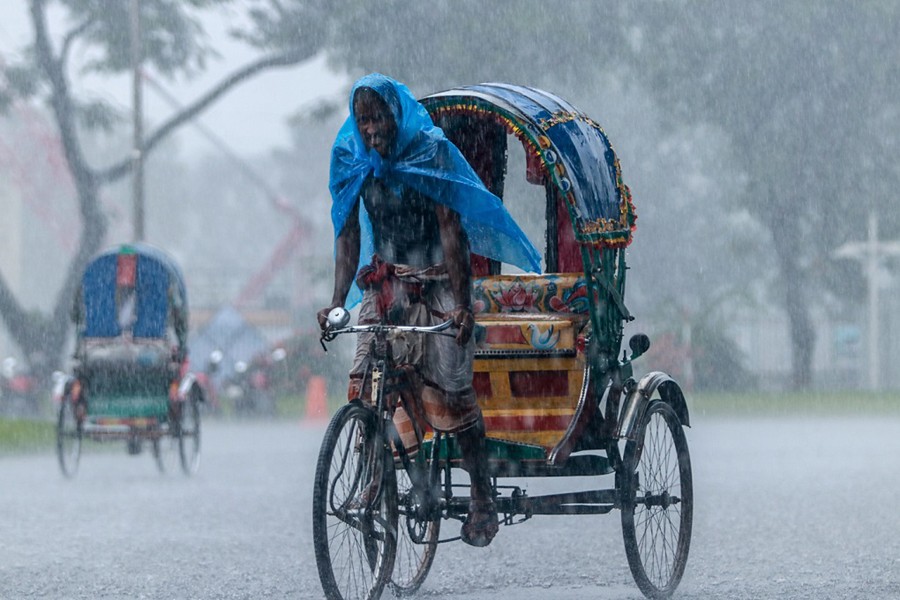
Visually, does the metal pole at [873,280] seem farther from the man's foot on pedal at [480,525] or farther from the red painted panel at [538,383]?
the man's foot on pedal at [480,525]

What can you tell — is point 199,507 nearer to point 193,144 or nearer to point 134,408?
point 134,408

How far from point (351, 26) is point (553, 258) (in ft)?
80.1

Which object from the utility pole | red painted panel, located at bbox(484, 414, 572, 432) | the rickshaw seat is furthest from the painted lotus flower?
the utility pole

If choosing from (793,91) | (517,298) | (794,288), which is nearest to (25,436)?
(517,298)

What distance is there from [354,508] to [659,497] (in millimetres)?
1736

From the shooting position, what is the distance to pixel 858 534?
392 inches

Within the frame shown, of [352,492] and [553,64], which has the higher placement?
[553,64]

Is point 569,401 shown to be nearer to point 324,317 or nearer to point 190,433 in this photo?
point 324,317

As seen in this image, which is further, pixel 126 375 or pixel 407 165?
pixel 126 375

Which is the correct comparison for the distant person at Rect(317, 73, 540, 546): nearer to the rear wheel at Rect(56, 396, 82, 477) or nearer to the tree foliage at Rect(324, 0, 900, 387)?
the rear wheel at Rect(56, 396, 82, 477)

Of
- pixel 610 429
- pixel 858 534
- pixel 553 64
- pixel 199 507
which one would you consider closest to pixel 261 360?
pixel 553 64

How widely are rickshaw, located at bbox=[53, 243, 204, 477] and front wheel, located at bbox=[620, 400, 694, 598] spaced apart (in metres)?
8.09

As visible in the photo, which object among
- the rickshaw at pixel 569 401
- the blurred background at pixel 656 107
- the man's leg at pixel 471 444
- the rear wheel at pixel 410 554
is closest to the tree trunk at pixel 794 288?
the blurred background at pixel 656 107

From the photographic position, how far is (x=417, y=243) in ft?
22.3
